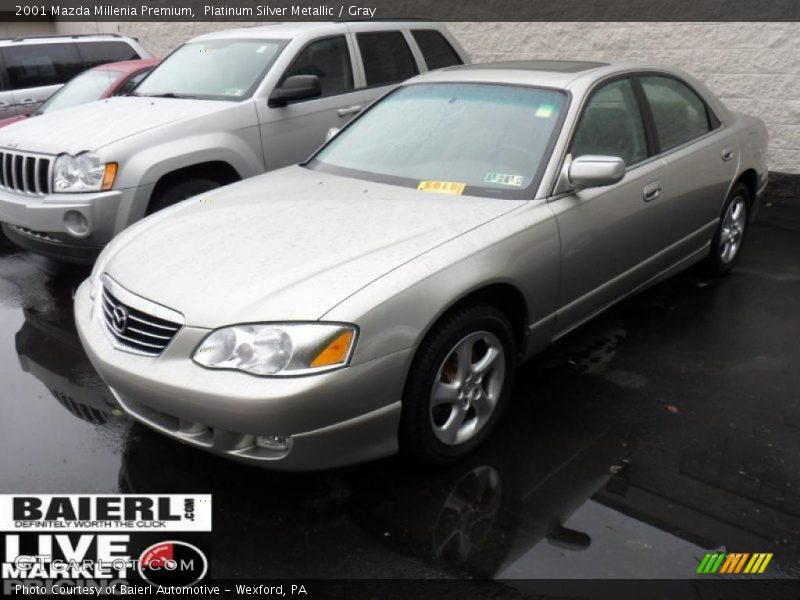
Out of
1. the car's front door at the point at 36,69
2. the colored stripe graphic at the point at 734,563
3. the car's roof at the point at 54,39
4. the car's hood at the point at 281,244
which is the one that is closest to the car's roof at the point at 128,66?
the car's front door at the point at 36,69

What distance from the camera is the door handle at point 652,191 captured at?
427 cm

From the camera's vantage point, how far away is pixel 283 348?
9.23 ft

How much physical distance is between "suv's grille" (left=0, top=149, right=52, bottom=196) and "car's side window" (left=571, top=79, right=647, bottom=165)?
3.57 metres

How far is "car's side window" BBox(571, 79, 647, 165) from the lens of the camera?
13.1 ft

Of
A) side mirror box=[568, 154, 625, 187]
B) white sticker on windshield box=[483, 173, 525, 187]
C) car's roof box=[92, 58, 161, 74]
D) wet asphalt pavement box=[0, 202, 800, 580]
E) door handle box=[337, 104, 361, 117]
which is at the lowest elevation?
wet asphalt pavement box=[0, 202, 800, 580]

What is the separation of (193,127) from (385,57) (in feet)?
7.11

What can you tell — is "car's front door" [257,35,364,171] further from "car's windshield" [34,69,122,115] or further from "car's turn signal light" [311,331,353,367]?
"car's turn signal light" [311,331,353,367]

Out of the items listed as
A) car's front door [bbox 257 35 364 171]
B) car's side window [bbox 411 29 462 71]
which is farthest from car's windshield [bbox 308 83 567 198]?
car's side window [bbox 411 29 462 71]

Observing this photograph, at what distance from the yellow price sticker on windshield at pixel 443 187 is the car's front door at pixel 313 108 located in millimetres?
2225

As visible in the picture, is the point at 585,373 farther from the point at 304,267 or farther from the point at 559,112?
the point at 304,267

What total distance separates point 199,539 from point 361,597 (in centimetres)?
72

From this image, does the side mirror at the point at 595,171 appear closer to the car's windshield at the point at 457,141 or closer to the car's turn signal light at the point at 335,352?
the car's windshield at the point at 457,141

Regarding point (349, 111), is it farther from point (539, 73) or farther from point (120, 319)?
point (120, 319)
